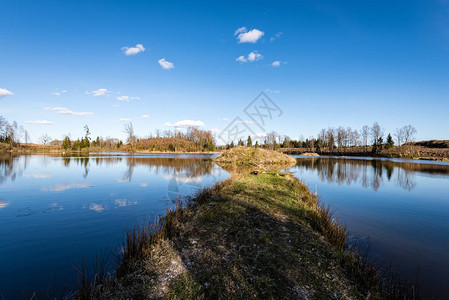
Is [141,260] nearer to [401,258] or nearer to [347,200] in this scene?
[401,258]

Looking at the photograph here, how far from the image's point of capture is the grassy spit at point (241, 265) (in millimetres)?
3631

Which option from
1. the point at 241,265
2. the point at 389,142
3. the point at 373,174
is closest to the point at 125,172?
the point at 241,265

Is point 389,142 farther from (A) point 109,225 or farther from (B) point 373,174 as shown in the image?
(A) point 109,225

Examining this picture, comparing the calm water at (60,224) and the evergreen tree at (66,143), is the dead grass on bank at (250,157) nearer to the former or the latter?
the calm water at (60,224)

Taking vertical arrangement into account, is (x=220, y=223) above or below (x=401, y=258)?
above

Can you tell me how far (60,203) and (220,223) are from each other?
8.85m

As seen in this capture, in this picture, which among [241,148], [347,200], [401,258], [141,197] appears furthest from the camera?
[241,148]

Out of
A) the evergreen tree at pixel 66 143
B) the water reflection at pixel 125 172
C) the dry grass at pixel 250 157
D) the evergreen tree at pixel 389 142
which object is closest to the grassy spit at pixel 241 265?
the water reflection at pixel 125 172

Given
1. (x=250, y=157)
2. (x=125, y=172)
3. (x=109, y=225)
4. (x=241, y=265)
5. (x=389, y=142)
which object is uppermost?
(x=389, y=142)

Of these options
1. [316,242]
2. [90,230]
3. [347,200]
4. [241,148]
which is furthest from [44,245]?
[241,148]

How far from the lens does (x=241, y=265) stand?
4438mm

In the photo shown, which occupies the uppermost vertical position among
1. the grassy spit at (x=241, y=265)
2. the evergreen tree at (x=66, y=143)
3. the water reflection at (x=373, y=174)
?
the evergreen tree at (x=66, y=143)

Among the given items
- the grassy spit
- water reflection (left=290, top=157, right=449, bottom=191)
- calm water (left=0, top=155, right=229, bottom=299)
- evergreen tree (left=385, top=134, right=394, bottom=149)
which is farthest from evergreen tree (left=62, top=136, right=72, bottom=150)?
evergreen tree (left=385, top=134, right=394, bottom=149)

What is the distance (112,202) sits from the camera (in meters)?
10.6
